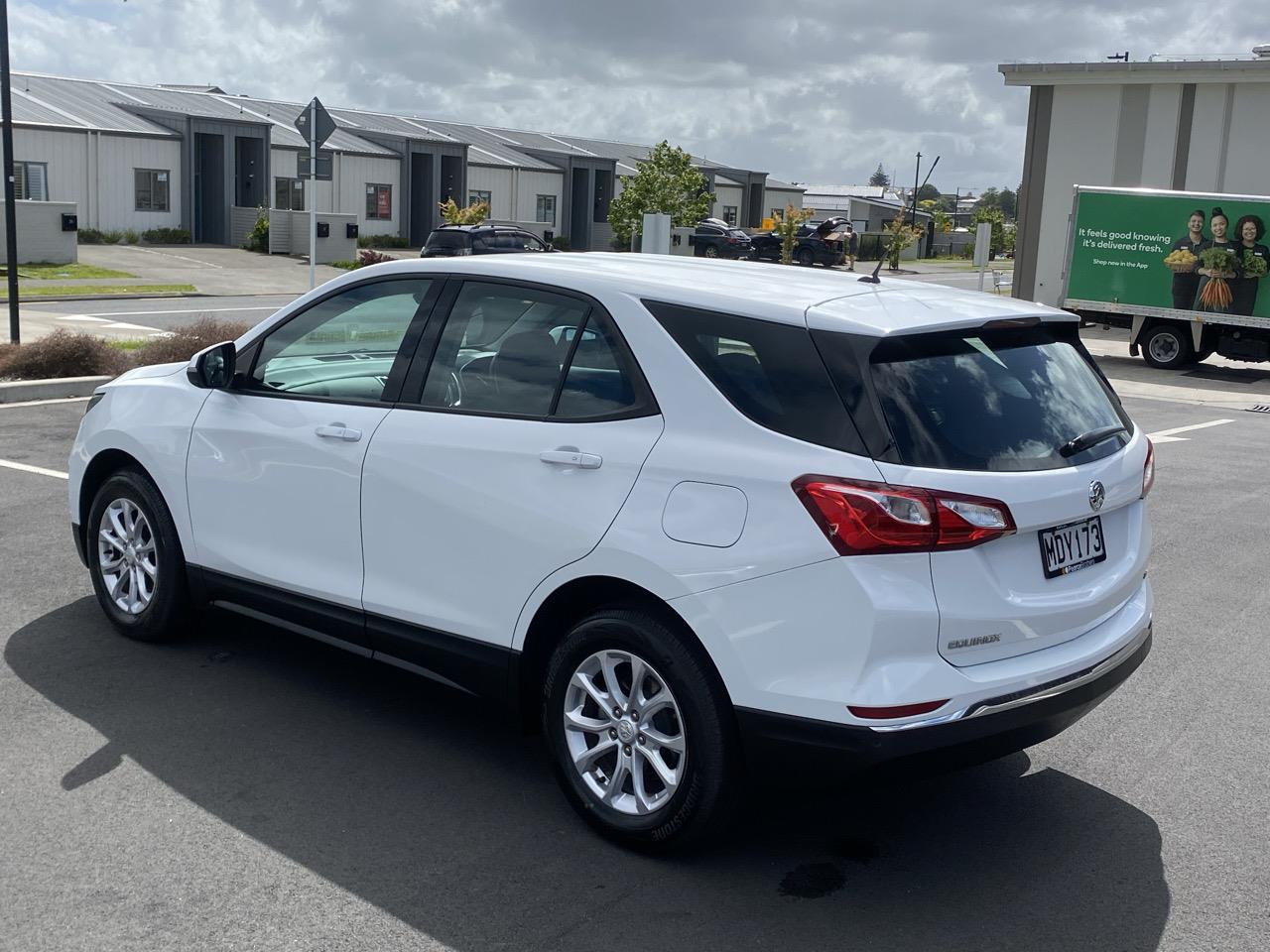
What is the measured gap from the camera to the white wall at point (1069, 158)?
106 ft

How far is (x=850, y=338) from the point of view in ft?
12.5

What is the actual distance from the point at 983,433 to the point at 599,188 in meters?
62.8

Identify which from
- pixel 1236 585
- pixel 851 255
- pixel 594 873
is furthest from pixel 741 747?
pixel 851 255

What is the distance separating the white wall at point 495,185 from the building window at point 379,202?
4.56 m

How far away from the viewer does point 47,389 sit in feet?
42.6

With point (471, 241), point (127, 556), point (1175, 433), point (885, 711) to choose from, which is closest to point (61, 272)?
point (471, 241)

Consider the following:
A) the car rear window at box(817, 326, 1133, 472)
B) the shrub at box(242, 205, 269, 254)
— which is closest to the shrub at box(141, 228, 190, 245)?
the shrub at box(242, 205, 269, 254)

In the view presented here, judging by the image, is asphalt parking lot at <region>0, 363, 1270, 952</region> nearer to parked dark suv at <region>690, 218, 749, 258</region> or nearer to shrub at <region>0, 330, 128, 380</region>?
shrub at <region>0, 330, 128, 380</region>

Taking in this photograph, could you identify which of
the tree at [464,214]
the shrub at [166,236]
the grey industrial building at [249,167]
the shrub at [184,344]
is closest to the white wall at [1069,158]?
the grey industrial building at [249,167]

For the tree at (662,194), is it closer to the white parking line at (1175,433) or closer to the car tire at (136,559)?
the white parking line at (1175,433)

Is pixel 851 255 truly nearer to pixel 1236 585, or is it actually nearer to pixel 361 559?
pixel 1236 585

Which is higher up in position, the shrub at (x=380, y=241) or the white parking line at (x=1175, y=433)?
the shrub at (x=380, y=241)

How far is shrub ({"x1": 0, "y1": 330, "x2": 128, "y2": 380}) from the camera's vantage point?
1334 cm

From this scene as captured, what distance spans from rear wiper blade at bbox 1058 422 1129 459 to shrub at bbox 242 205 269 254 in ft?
144
